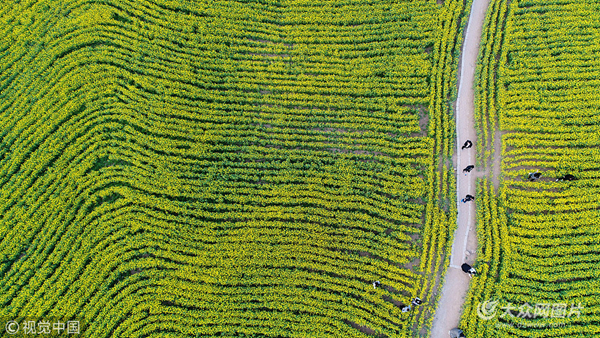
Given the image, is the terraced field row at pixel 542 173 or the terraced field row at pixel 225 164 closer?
the terraced field row at pixel 542 173

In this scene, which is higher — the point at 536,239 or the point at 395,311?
the point at 536,239

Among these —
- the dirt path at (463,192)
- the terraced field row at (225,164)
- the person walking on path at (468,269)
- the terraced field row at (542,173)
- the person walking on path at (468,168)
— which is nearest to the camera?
the terraced field row at (542,173)

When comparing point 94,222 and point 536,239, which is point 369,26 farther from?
point 94,222

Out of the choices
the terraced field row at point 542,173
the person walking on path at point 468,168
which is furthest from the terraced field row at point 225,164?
the terraced field row at point 542,173

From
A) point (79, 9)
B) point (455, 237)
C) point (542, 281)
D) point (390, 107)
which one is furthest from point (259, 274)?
point (79, 9)

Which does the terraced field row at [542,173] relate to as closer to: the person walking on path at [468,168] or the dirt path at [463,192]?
the dirt path at [463,192]

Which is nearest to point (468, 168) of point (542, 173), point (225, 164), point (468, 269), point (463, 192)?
point (463, 192)

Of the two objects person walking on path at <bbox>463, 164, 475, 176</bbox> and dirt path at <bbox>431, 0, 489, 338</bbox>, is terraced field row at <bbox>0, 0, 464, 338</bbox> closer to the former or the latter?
dirt path at <bbox>431, 0, 489, 338</bbox>

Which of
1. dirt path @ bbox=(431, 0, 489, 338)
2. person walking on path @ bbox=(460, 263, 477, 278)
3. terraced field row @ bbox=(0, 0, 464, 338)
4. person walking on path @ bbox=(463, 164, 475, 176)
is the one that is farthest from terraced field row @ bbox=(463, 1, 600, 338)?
terraced field row @ bbox=(0, 0, 464, 338)

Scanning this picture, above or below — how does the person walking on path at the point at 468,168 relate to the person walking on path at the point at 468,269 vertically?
above
